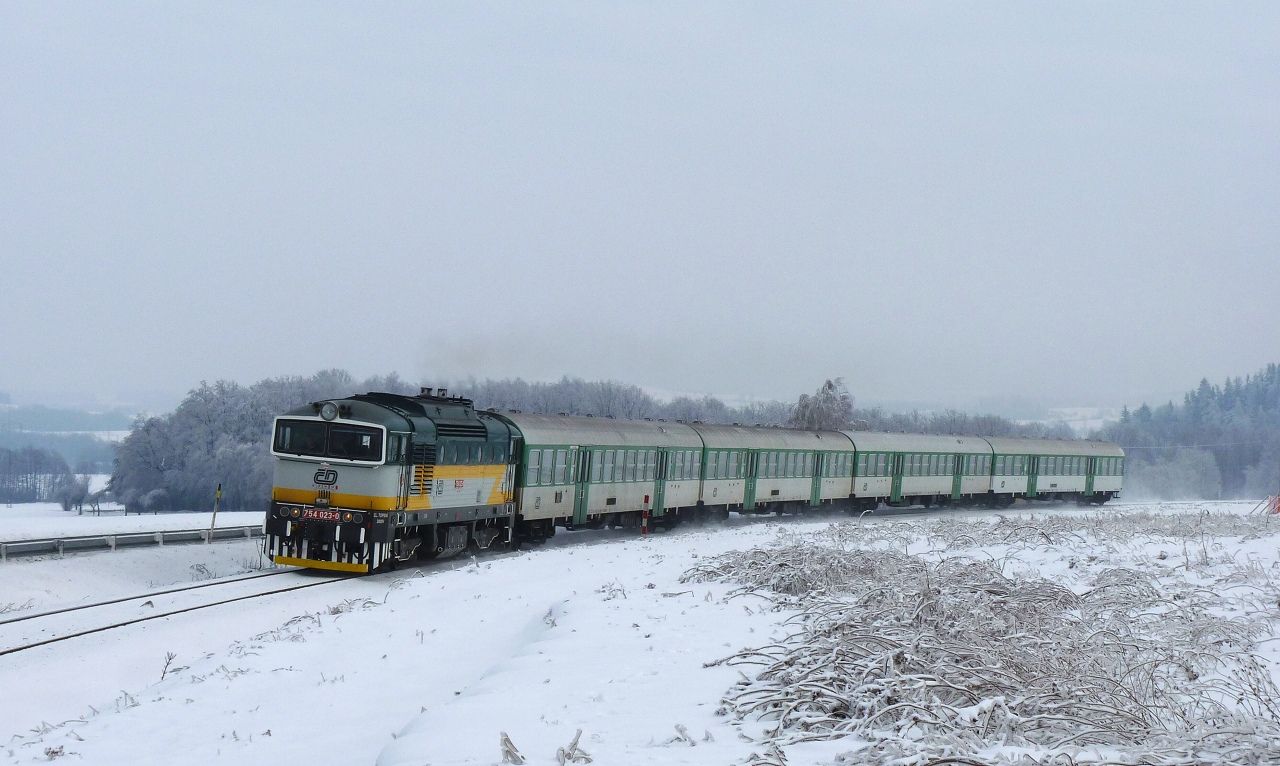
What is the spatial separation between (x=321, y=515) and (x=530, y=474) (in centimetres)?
736

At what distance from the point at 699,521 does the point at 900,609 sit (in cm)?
2866

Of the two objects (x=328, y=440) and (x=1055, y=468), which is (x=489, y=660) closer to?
(x=328, y=440)

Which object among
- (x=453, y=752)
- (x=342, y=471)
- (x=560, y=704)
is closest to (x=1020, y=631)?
(x=560, y=704)

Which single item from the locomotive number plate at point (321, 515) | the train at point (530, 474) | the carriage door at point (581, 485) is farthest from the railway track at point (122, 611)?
the carriage door at point (581, 485)

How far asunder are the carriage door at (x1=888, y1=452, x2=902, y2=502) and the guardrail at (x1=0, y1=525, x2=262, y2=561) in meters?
28.6

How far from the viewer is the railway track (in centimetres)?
1617

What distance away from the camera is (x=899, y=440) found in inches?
1917

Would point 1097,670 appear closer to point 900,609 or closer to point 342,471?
point 900,609

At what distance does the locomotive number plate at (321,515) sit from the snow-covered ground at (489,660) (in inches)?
54.1

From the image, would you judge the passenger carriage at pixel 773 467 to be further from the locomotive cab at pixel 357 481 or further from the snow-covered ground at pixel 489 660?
the locomotive cab at pixel 357 481

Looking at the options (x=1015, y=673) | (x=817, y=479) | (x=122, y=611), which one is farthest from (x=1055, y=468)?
(x=1015, y=673)

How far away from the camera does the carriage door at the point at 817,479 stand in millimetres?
43625

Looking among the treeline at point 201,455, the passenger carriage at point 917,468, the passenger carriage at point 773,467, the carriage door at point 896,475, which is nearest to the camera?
the passenger carriage at point 773,467

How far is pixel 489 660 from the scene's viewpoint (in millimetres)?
13758
